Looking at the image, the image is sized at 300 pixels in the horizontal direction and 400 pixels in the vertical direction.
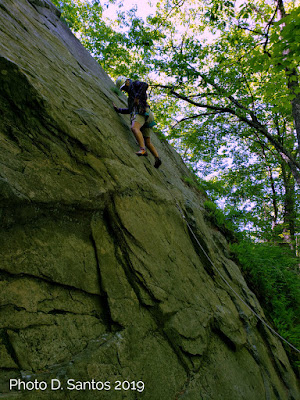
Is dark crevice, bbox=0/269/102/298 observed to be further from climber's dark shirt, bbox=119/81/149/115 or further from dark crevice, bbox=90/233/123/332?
climber's dark shirt, bbox=119/81/149/115

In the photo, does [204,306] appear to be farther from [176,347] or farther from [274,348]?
[274,348]

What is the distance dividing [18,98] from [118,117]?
9.58 feet

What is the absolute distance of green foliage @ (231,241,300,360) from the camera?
5508 millimetres

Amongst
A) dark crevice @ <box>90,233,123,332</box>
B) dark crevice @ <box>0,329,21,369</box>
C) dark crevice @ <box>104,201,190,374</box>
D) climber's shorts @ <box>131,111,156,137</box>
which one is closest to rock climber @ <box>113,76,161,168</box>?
climber's shorts @ <box>131,111,156,137</box>

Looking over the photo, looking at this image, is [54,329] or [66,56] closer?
[54,329]

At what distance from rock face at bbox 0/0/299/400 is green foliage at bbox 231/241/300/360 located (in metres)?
1.37

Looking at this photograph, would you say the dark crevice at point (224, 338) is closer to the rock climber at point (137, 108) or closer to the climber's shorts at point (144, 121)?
the rock climber at point (137, 108)

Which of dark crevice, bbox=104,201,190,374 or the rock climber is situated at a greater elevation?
the rock climber

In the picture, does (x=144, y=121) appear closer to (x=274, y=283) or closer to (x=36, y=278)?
(x=36, y=278)

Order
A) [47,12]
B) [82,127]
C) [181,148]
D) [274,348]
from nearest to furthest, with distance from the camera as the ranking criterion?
[82,127], [274,348], [47,12], [181,148]

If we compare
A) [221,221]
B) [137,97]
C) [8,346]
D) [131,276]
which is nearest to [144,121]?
[137,97]

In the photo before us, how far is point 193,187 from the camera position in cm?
787

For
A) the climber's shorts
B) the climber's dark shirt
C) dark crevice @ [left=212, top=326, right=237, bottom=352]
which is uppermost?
the climber's dark shirt

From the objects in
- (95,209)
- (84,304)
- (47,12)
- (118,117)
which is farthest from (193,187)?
(47,12)
